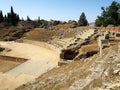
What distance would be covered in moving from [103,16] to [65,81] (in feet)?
140

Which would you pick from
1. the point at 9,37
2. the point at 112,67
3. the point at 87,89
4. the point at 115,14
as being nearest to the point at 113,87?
the point at 87,89

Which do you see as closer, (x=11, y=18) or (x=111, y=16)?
(x=111, y=16)

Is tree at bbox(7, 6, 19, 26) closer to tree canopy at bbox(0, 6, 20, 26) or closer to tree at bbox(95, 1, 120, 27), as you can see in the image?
tree canopy at bbox(0, 6, 20, 26)

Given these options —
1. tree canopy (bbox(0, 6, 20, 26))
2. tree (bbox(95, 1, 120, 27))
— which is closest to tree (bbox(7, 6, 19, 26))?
tree canopy (bbox(0, 6, 20, 26))

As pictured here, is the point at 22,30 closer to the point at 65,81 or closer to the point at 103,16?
the point at 103,16

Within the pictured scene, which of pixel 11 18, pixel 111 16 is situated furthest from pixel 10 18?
pixel 111 16

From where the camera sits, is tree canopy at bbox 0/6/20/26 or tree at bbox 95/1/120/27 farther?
tree canopy at bbox 0/6/20/26

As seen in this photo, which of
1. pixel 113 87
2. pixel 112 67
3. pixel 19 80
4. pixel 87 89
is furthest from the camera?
pixel 19 80

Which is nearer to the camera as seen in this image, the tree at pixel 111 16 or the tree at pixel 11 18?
the tree at pixel 111 16

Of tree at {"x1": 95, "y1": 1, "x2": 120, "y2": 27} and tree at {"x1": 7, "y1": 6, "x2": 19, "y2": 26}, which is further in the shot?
tree at {"x1": 7, "y1": 6, "x2": 19, "y2": 26}

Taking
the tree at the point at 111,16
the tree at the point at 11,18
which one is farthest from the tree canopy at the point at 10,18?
the tree at the point at 111,16

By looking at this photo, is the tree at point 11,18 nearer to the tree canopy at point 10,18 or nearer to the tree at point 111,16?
the tree canopy at point 10,18

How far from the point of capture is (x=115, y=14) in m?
48.4

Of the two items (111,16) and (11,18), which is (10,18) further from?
(111,16)
